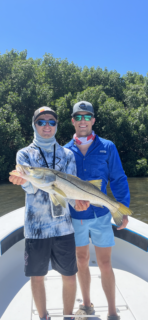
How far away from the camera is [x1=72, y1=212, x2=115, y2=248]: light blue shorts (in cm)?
233

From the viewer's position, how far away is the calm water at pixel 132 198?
12.1 metres

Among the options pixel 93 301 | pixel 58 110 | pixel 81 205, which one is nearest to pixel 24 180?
pixel 81 205

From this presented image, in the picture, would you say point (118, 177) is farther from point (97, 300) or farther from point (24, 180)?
point (97, 300)

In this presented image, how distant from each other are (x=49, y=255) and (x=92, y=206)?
647 mm

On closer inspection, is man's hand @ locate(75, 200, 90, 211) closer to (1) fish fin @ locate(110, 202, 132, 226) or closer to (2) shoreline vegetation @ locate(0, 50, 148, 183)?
(1) fish fin @ locate(110, 202, 132, 226)

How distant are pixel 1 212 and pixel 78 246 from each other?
10445mm

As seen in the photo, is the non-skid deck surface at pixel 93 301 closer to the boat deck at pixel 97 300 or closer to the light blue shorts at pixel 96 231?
the boat deck at pixel 97 300

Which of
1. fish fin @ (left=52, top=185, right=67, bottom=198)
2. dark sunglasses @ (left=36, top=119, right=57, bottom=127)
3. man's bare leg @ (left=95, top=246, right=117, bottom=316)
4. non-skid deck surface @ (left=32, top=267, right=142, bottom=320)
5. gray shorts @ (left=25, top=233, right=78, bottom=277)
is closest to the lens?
fish fin @ (left=52, top=185, right=67, bottom=198)

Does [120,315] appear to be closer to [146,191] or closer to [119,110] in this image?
[146,191]

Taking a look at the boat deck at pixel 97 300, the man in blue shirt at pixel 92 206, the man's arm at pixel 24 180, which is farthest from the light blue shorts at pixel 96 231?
the boat deck at pixel 97 300

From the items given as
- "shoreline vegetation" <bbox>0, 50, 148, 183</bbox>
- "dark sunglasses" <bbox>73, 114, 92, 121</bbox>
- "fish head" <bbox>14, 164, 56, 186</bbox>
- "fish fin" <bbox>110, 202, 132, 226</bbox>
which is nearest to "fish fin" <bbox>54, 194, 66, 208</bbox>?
"fish head" <bbox>14, 164, 56, 186</bbox>

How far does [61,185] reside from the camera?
1.95m

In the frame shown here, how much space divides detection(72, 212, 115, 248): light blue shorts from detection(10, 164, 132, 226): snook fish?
11.4 inches

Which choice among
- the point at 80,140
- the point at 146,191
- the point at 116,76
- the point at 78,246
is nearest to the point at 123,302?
the point at 78,246
